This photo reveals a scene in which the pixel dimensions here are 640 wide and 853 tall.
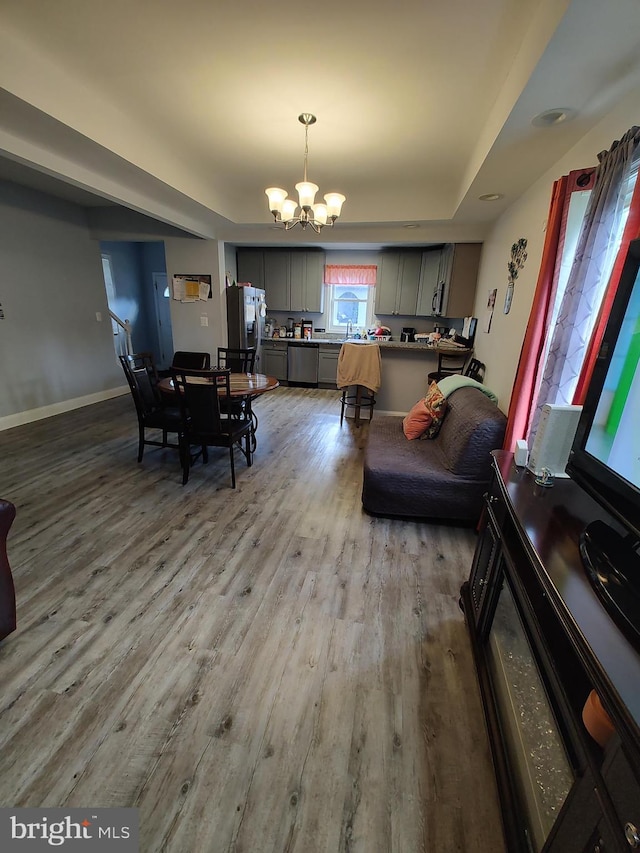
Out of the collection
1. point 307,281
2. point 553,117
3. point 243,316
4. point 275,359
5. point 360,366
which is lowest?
point 275,359

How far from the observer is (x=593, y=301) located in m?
1.58

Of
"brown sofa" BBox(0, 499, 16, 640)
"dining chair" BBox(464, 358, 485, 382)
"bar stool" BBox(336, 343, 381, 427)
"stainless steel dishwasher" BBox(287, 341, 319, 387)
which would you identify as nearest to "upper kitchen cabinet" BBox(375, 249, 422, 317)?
"stainless steel dishwasher" BBox(287, 341, 319, 387)

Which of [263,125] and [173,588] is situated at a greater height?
[263,125]

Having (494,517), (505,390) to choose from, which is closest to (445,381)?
(505,390)

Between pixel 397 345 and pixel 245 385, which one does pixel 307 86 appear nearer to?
pixel 245 385

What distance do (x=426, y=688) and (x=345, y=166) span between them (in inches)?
161

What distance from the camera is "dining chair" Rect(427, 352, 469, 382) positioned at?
4.36m

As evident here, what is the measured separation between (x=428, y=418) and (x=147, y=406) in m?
2.60

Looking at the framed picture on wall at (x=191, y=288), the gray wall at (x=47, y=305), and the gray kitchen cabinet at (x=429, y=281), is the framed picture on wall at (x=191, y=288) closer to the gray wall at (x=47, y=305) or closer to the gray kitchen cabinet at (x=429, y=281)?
the gray wall at (x=47, y=305)

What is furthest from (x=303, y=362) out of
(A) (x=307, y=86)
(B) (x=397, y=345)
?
(A) (x=307, y=86)

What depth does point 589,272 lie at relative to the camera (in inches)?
60.8

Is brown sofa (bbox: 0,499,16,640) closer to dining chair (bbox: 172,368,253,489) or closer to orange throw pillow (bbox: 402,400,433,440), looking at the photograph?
dining chair (bbox: 172,368,253,489)

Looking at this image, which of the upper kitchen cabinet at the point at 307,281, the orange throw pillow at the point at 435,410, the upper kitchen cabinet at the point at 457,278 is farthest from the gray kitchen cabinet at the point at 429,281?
the orange throw pillow at the point at 435,410

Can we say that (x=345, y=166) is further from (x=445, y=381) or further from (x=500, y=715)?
(x=500, y=715)
